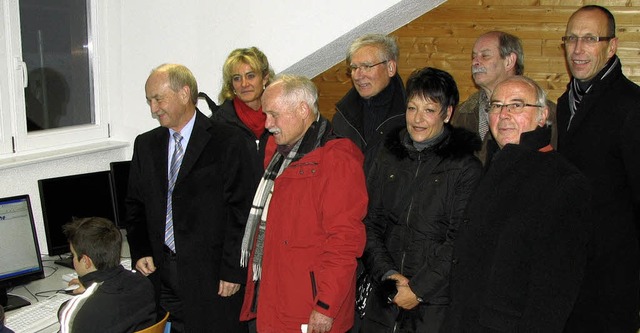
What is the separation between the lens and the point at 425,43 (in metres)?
4.16

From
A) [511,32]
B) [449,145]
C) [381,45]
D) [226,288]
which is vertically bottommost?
[226,288]

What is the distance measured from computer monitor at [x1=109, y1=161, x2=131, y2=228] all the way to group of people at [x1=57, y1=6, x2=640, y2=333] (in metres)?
0.71

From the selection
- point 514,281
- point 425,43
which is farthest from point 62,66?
point 514,281

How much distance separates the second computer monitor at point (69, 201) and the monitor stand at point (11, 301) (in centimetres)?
42

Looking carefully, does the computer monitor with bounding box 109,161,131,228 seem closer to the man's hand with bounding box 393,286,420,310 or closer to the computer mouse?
the computer mouse

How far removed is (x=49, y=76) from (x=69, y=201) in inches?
35.2

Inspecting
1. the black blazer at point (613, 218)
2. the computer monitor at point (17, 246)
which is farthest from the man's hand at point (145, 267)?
the black blazer at point (613, 218)

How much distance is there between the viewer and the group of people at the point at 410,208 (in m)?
1.83

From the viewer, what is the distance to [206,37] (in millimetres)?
3887

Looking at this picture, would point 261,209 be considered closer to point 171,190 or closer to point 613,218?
point 171,190

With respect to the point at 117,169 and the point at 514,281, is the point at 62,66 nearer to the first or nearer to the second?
the point at 117,169

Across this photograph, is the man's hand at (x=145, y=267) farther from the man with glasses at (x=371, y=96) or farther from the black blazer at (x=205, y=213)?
the man with glasses at (x=371, y=96)

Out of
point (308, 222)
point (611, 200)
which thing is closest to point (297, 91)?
point (308, 222)

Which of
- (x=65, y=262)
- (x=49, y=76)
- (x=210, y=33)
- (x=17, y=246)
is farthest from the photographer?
(x=210, y=33)
